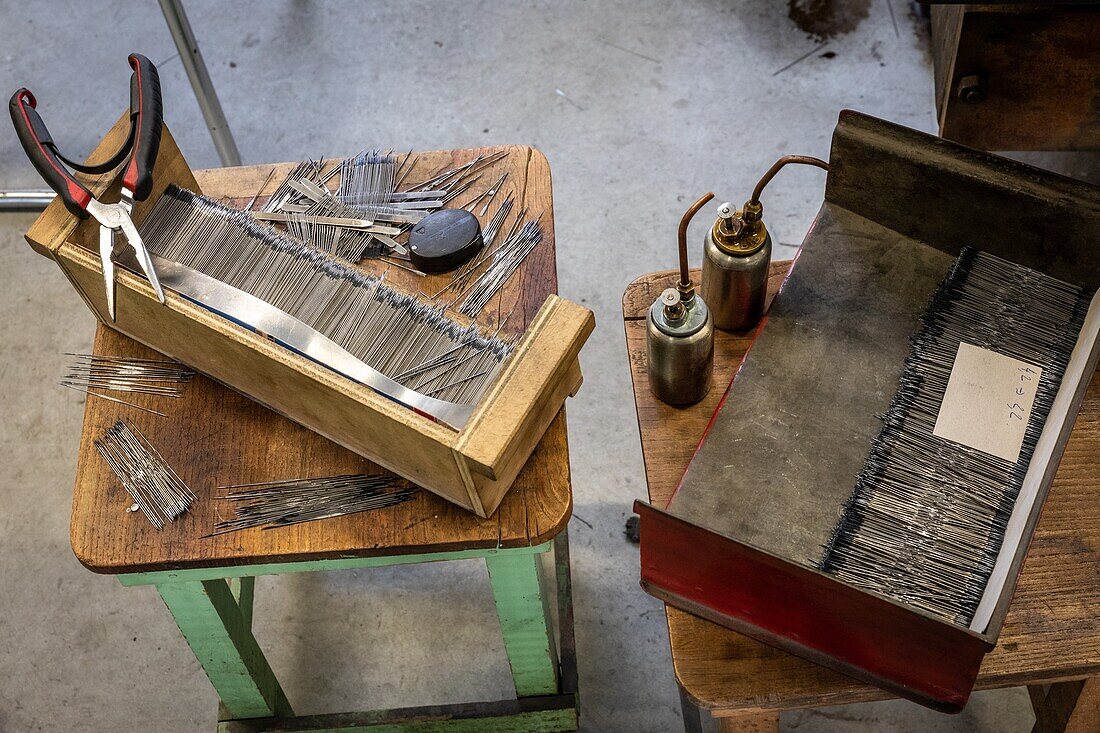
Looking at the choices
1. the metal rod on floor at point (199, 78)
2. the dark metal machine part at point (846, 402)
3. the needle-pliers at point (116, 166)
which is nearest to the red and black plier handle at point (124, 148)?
the needle-pliers at point (116, 166)

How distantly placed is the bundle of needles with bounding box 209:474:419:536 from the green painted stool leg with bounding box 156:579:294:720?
172 millimetres

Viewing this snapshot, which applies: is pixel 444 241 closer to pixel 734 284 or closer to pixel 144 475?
pixel 734 284

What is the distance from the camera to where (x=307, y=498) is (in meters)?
1.50

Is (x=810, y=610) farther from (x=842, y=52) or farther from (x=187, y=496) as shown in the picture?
(x=842, y=52)

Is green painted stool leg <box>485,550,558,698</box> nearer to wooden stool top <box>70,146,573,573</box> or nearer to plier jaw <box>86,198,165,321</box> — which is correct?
wooden stool top <box>70,146,573,573</box>

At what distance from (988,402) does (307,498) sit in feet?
3.15

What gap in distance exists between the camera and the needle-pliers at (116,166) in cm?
150

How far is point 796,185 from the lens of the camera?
3020 millimetres

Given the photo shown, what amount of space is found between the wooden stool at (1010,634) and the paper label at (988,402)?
0.10m

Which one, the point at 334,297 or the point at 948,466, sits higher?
the point at 334,297

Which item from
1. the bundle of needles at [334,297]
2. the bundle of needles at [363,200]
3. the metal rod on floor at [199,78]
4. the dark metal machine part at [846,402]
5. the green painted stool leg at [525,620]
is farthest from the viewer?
the metal rod on floor at [199,78]

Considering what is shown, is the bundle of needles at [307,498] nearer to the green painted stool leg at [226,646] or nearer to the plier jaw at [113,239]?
the green painted stool leg at [226,646]

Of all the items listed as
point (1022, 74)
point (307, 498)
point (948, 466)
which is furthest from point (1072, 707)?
point (307, 498)

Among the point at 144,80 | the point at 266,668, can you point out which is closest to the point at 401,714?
the point at 266,668
